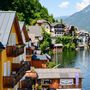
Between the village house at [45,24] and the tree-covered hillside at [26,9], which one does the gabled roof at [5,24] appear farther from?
the village house at [45,24]

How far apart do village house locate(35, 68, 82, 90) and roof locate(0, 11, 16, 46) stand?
22.0 m

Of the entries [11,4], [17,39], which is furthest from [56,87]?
[11,4]

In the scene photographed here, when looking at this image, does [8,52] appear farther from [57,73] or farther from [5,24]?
[57,73]

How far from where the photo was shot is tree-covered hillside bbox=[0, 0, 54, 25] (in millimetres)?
97438

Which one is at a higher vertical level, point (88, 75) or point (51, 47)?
point (51, 47)

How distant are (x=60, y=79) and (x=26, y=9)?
60.4 meters

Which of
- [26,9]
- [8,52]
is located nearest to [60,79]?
[8,52]

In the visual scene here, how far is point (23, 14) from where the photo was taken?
4129 inches

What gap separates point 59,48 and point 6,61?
90.6 metres

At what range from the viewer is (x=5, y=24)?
25234 millimetres

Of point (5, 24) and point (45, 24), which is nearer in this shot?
point (5, 24)

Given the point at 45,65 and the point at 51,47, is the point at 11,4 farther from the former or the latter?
the point at 45,65

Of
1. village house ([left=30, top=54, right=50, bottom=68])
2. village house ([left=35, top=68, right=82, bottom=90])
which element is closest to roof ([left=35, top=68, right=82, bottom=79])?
village house ([left=35, top=68, right=82, bottom=90])

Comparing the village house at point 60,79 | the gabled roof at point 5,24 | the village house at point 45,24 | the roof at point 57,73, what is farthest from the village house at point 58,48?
the gabled roof at point 5,24
